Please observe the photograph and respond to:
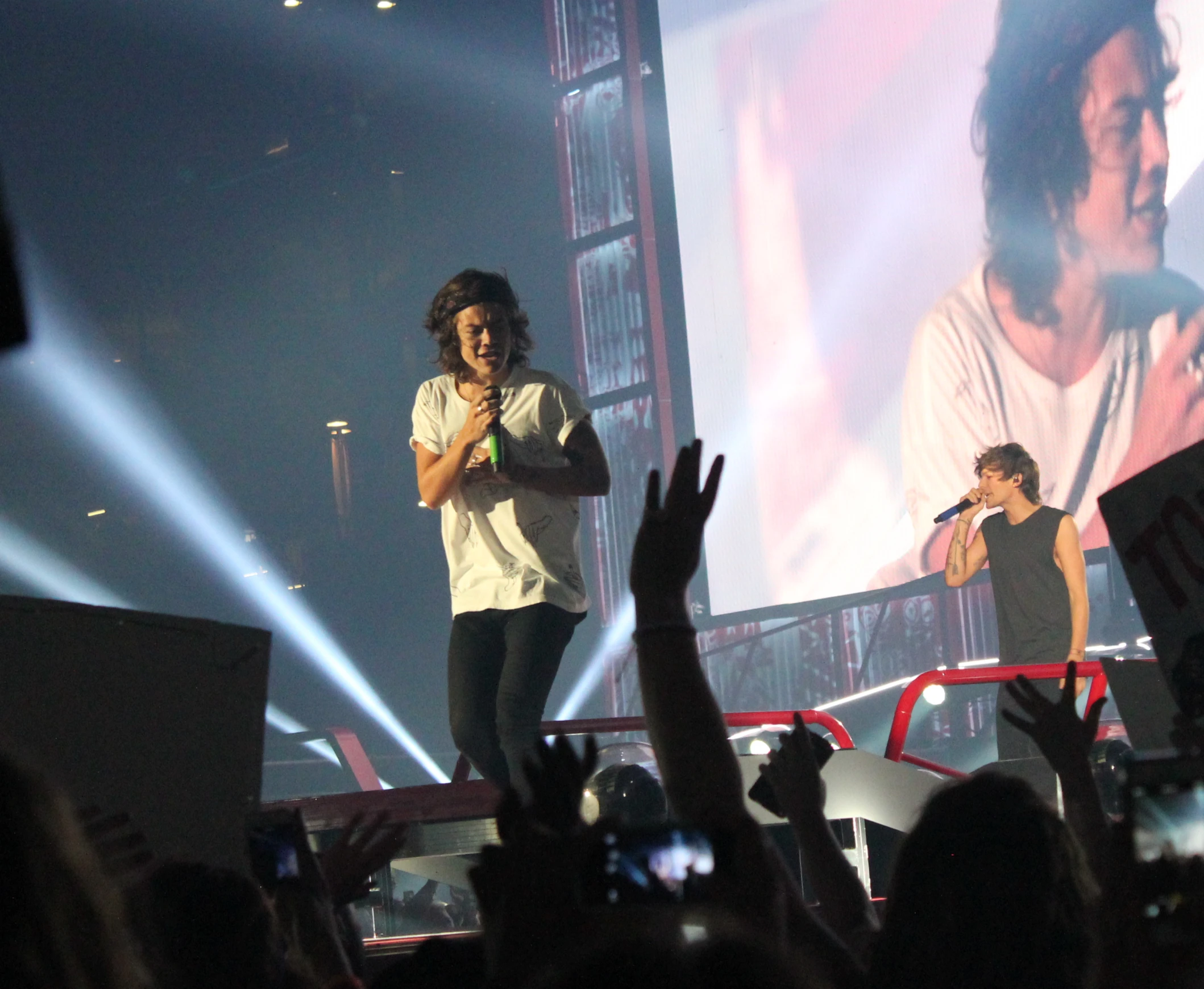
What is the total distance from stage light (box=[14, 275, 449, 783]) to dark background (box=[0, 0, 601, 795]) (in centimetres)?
9

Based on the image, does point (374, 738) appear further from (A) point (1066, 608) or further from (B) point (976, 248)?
(A) point (1066, 608)

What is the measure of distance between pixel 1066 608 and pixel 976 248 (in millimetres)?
2840

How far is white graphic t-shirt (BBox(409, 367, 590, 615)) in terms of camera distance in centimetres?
243

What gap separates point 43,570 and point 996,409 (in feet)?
17.4

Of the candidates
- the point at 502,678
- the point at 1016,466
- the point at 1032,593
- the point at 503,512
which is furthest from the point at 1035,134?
the point at 502,678

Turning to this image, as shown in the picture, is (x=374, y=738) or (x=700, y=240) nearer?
(x=700, y=240)

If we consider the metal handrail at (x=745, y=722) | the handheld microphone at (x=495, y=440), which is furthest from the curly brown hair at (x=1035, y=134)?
the handheld microphone at (x=495, y=440)

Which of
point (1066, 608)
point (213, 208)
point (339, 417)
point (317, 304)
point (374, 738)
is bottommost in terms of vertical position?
A: point (374, 738)

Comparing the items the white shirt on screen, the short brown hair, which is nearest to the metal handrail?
the short brown hair

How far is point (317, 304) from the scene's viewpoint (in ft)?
28.8

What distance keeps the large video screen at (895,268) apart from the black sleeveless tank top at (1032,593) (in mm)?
2184

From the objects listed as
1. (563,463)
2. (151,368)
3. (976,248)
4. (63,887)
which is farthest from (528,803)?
(151,368)

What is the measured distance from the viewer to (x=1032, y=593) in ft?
12.7

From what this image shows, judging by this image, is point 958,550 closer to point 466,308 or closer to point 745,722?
point 745,722
